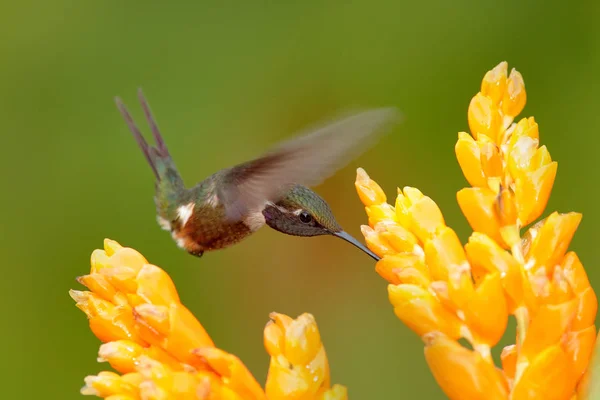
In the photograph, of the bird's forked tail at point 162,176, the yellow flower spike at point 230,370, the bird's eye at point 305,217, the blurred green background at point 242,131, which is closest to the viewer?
the yellow flower spike at point 230,370

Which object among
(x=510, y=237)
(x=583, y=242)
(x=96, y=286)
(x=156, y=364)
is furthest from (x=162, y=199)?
(x=583, y=242)

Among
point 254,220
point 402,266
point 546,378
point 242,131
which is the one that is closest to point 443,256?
point 402,266

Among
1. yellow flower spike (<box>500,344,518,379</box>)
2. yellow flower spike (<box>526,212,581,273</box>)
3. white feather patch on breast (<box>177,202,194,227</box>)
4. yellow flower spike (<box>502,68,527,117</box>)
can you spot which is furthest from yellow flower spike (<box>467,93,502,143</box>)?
white feather patch on breast (<box>177,202,194,227</box>)

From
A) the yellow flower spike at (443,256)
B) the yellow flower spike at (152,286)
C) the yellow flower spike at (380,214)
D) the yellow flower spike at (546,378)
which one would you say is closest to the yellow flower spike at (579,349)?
the yellow flower spike at (546,378)

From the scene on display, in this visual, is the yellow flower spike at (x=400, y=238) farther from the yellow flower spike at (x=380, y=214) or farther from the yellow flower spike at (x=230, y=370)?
the yellow flower spike at (x=230, y=370)

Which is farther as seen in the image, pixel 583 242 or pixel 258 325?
pixel 258 325

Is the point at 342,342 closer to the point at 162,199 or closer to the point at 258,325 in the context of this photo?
the point at 258,325

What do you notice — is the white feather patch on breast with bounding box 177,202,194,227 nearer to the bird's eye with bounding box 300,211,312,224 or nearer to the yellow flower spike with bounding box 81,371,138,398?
the bird's eye with bounding box 300,211,312,224
